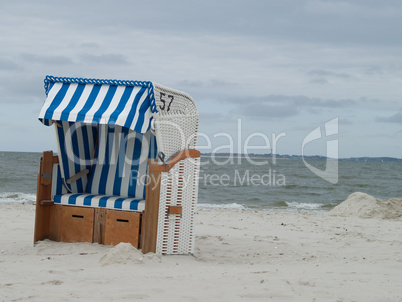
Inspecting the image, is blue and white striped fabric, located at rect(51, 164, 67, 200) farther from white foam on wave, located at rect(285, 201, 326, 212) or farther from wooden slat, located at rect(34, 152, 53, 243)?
white foam on wave, located at rect(285, 201, 326, 212)

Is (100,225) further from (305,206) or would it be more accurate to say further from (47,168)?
(305,206)

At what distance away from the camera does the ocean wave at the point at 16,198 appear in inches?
595

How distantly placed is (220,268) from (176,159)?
1.43 meters

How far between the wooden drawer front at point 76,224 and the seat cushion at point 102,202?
8cm

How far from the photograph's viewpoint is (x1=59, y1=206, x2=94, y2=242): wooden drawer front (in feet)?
21.0

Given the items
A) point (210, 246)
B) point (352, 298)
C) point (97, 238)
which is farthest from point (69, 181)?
point (352, 298)

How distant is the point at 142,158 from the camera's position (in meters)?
7.05

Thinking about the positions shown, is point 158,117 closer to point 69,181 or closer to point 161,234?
point 161,234

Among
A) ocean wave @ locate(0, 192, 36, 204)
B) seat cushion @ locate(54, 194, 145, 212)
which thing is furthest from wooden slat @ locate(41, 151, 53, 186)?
ocean wave @ locate(0, 192, 36, 204)

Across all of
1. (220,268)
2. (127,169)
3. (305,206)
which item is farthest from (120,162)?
(305,206)

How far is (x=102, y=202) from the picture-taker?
6.33m

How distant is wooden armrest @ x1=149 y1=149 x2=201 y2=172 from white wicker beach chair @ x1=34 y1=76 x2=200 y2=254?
0.04 ft

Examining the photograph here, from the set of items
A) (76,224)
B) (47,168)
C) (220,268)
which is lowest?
(220,268)

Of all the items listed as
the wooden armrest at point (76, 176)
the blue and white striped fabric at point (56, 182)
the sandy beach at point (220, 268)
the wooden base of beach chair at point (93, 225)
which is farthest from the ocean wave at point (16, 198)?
A: the wooden base of beach chair at point (93, 225)
